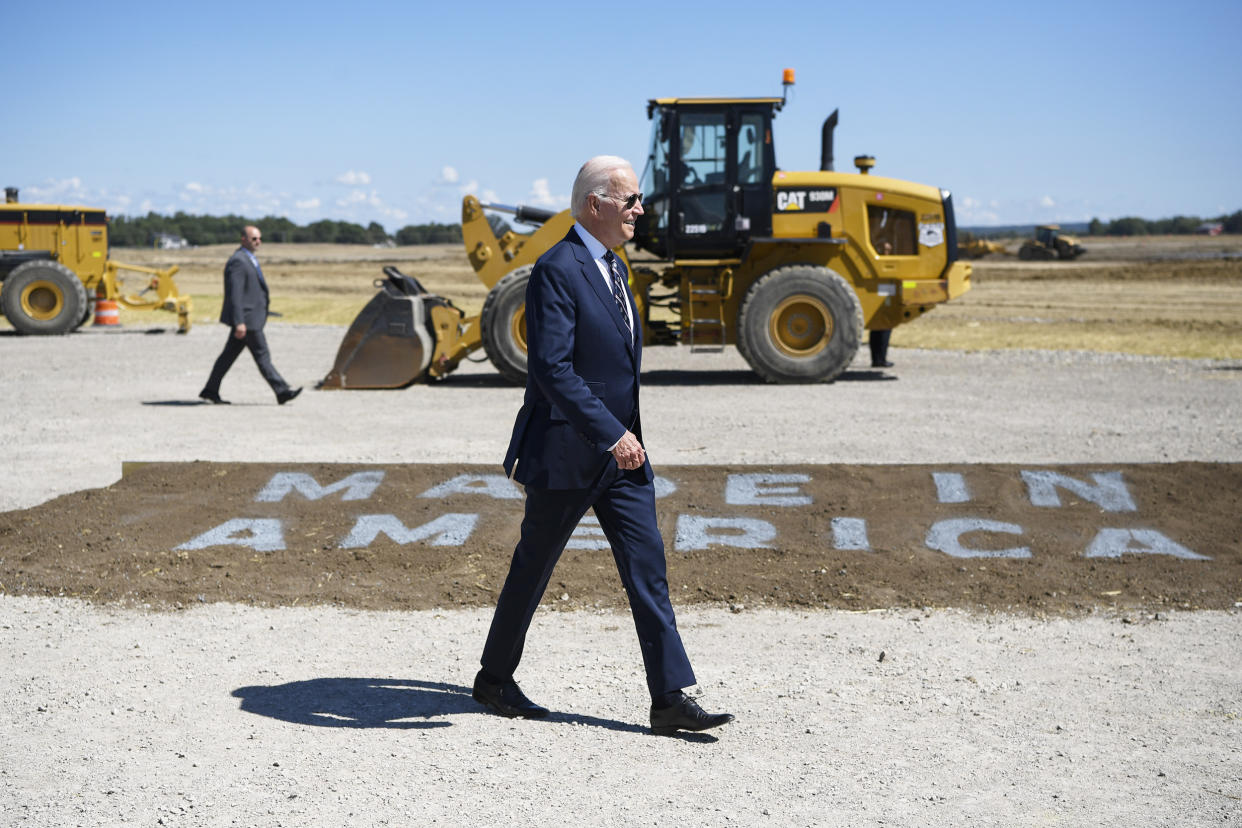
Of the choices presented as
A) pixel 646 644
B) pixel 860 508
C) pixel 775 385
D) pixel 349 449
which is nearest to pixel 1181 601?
pixel 860 508

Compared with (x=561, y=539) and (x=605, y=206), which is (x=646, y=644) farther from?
(x=605, y=206)

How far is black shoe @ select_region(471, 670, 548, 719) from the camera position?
4.61 m

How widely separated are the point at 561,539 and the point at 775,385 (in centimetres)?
1124

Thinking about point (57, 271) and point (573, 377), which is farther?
point (57, 271)

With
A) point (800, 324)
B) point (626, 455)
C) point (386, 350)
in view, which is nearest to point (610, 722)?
point (626, 455)

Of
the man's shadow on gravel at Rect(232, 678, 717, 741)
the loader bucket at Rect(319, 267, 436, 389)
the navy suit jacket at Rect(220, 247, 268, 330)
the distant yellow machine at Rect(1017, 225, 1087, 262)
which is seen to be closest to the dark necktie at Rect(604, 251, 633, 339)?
the man's shadow on gravel at Rect(232, 678, 717, 741)

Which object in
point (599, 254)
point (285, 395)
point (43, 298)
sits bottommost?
point (285, 395)

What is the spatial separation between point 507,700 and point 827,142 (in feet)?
42.2

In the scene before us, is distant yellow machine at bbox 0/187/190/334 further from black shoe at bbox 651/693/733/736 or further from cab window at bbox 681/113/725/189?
black shoe at bbox 651/693/733/736

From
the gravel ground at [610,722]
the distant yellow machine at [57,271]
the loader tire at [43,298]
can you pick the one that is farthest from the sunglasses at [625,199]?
the loader tire at [43,298]

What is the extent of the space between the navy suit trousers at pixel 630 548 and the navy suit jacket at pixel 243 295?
28.4ft

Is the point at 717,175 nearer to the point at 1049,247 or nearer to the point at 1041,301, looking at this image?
the point at 1041,301

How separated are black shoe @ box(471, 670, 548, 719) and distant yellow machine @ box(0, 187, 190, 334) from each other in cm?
1932

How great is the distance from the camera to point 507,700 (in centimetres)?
462
